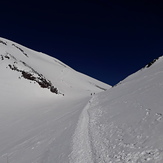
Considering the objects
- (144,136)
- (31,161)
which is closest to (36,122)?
(31,161)

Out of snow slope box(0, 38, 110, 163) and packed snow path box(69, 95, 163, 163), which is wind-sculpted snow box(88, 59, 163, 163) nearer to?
packed snow path box(69, 95, 163, 163)

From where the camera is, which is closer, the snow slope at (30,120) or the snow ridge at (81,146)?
the snow ridge at (81,146)

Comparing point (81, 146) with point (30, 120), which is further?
point (30, 120)

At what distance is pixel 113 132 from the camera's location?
38.2 ft

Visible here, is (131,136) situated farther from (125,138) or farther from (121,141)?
(121,141)

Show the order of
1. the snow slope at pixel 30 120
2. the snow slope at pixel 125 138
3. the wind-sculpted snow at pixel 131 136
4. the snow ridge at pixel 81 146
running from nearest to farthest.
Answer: the wind-sculpted snow at pixel 131 136, the snow slope at pixel 125 138, the snow ridge at pixel 81 146, the snow slope at pixel 30 120

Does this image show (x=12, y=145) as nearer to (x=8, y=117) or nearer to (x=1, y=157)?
(x=1, y=157)

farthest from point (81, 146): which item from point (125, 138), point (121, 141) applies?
point (125, 138)

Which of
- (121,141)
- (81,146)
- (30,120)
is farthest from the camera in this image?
(30,120)

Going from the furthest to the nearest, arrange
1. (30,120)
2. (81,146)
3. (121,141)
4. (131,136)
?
(30,120)
(81,146)
(131,136)
(121,141)

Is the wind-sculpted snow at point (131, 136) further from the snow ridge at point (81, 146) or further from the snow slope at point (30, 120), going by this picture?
the snow slope at point (30, 120)

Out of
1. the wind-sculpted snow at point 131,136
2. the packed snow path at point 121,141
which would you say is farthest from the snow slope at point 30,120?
the wind-sculpted snow at point 131,136

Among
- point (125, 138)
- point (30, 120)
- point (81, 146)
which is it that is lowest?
point (81, 146)

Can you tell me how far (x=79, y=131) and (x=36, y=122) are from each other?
826 centimetres
